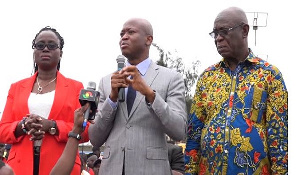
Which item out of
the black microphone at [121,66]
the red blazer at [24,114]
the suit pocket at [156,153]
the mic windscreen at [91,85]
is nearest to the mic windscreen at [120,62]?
the black microphone at [121,66]

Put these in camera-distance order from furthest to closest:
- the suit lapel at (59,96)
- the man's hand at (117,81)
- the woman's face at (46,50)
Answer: the woman's face at (46,50)
the suit lapel at (59,96)
the man's hand at (117,81)

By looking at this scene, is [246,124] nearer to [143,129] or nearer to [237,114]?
[237,114]

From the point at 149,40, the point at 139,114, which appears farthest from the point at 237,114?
the point at 149,40

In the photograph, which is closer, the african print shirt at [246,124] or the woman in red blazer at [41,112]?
the african print shirt at [246,124]

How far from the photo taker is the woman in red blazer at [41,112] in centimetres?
548

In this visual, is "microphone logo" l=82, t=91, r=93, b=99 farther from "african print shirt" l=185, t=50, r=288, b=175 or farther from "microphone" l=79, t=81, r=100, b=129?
"african print shirt" l=185, t=50, r=288, b=175

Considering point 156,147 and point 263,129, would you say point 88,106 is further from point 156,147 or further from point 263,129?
point 263,129

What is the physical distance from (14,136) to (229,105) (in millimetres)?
2172

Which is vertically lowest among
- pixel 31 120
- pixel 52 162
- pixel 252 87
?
pixel 52 162

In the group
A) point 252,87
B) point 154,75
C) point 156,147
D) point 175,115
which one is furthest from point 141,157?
point 252,87

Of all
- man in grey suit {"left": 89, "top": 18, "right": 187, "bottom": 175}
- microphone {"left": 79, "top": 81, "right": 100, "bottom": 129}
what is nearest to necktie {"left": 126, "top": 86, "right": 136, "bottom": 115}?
man in grey suit {"left": 89, "top": 18, "right": 187, "bottom": 175}

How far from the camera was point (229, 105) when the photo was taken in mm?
4848

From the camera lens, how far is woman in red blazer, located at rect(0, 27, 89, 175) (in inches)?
216

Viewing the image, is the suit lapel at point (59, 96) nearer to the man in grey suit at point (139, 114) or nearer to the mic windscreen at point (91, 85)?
the man in grey suit at point (139, 114)
